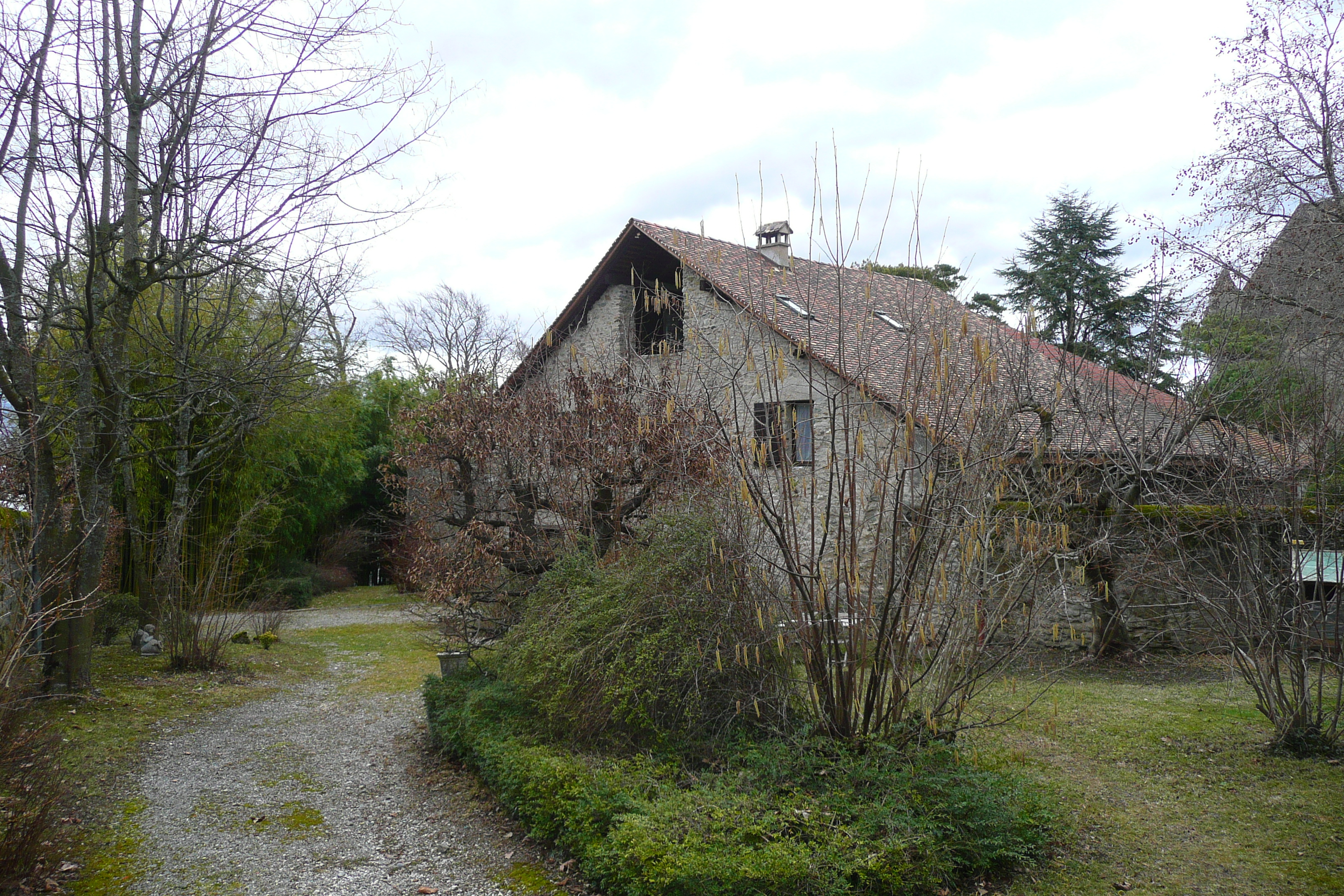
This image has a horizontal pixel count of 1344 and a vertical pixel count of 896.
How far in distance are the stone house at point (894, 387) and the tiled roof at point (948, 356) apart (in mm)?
34

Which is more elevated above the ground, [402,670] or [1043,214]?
[1043,214]

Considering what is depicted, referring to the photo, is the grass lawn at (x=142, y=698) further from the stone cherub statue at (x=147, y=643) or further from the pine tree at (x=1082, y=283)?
the pine tree at (x=1082, y=283)

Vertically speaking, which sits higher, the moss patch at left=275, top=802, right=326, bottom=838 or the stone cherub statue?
the stone cherub statue

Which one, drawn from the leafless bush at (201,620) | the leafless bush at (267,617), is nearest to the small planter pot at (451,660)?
the leafless bush at (201,620)

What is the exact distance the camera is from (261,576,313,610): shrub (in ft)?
58.9

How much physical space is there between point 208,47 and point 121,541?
1078 centimetres

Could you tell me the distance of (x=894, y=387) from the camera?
5.49 meters

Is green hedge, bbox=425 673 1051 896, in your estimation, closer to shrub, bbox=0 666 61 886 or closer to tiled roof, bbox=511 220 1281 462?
tiled roof, bbox=511 220 1281 462

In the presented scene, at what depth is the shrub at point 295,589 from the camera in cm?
1794

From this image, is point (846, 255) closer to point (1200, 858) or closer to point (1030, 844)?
point (1030, 844)

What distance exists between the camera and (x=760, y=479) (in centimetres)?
510

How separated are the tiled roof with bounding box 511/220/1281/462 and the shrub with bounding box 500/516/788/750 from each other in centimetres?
145

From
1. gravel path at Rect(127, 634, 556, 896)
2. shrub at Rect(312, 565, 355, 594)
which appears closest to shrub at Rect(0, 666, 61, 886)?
gravel path at Rect(127, 634, 556, 896)

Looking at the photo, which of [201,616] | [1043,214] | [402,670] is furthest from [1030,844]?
[1043,214]
